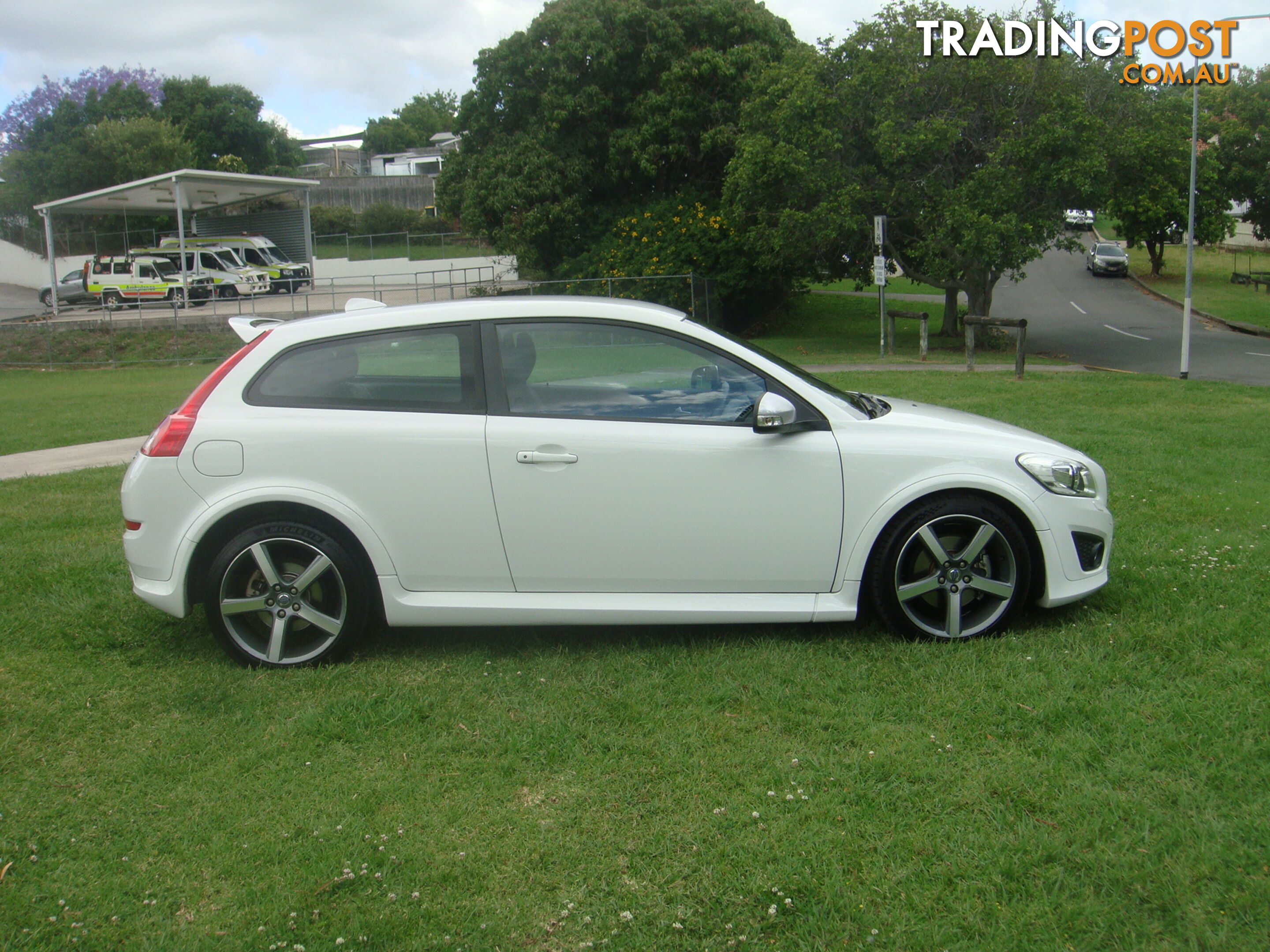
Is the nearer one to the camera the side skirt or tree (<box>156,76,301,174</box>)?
Answer: the side skirt

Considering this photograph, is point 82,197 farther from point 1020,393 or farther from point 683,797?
point 683,797

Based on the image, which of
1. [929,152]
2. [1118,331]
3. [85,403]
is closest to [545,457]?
[85,403]

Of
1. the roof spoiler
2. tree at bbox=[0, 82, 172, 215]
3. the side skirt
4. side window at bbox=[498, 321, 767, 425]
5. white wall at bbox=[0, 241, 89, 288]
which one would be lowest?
the side skirt

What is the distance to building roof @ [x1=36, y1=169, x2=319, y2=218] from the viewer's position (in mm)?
36750

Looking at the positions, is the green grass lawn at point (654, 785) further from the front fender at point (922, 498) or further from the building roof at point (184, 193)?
the building roof at point (184, 193)

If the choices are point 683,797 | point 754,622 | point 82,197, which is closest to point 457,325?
point 754,622

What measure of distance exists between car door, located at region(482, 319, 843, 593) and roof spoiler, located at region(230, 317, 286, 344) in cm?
106

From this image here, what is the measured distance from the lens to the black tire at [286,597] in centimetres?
464

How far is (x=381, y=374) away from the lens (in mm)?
4793

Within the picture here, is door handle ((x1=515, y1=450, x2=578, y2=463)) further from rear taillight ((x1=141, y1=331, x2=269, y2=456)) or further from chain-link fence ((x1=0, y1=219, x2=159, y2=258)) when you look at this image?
chain-link fence ((x1=0, y1=219, x2=159, y2=258))

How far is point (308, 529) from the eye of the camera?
183 inches

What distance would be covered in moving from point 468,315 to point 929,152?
21.0 meters

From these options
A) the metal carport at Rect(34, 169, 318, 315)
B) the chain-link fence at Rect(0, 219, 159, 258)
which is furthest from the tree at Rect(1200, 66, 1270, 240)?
the chain-link fence at Rect(0, 219, 159, 258)

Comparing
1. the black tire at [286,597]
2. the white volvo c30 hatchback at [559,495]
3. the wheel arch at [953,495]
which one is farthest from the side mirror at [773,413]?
the black tire at [286,597]
